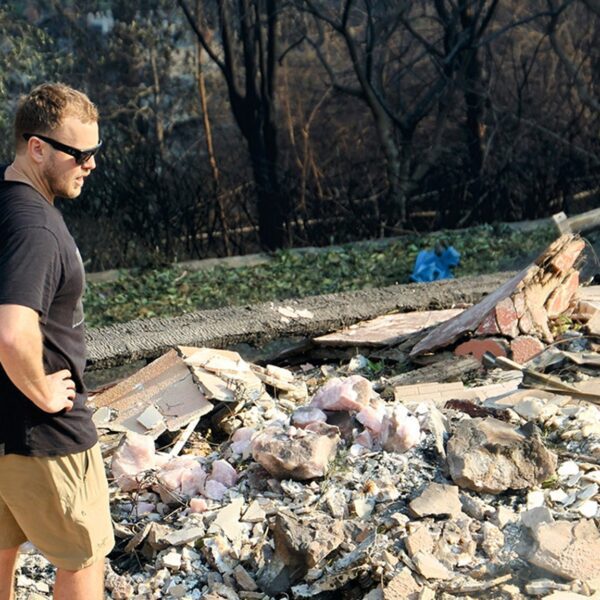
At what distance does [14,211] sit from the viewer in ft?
8.97

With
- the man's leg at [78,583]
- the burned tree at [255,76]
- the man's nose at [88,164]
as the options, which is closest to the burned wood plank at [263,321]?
the man's leg at [78,583]

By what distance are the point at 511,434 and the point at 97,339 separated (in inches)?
143

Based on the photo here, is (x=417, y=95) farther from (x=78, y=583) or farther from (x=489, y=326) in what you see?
(x=78, y=583)

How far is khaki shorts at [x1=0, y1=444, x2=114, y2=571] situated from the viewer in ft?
9.50

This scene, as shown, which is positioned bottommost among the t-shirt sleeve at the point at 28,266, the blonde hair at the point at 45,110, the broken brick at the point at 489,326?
the broken brick at the point at 489,326

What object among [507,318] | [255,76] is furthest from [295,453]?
[255,76]

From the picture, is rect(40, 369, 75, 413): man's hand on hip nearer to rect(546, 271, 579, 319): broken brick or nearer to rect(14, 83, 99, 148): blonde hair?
rect(14, 83, 99, 148): blonde hair

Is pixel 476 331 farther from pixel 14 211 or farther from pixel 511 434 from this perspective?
pixel 14 211

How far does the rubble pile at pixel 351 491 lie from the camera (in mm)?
3627

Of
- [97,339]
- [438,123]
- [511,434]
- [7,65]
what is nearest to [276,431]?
[511,434]

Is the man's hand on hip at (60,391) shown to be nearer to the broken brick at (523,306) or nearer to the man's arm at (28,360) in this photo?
the man's arm at (28,360)

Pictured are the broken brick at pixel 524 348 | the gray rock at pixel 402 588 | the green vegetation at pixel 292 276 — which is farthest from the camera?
the green vegetation at pixel 292 276

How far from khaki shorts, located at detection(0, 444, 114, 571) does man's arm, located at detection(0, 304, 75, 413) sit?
19 centimetres

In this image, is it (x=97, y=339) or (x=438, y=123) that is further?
(x=438, y=123)
